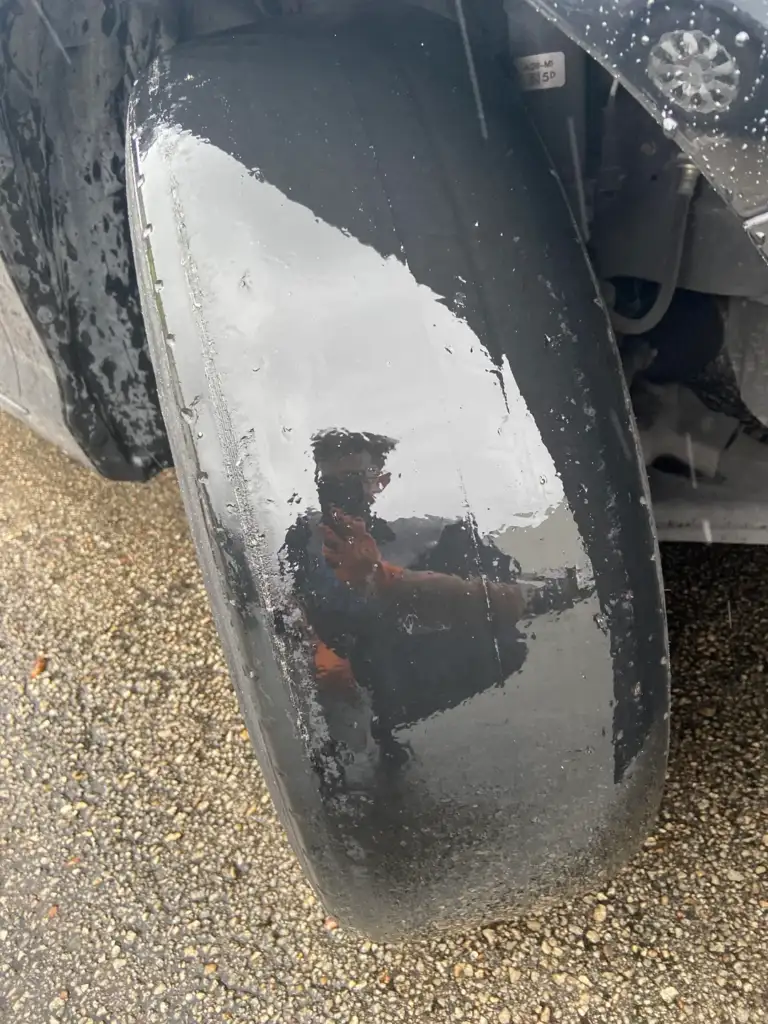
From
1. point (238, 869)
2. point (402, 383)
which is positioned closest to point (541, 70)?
point (402, 383)

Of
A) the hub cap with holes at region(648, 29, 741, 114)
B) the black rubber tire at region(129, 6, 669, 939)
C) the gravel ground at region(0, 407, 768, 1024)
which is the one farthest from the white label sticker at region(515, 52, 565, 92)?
the gravel ground at region(0, 407, 768, 1024)

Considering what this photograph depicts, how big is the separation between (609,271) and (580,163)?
0.19 metres

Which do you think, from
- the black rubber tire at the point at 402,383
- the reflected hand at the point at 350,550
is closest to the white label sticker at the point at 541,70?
the black rubber tire at the point at 402,383

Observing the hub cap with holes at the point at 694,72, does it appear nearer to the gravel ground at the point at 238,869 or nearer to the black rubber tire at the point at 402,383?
the black rubber tire at the point at 402,383

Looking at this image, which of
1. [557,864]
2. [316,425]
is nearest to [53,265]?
[316,425]

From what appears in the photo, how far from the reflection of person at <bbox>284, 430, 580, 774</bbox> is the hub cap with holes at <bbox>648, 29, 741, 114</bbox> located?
40 centimetres

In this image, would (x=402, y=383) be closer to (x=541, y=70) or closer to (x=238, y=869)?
(x=541, y=70)

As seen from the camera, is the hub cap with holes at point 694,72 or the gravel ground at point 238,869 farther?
the gravel ground at point 238,869

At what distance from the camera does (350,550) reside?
89cm

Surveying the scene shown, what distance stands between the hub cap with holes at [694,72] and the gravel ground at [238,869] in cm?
126

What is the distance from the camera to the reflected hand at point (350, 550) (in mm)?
888

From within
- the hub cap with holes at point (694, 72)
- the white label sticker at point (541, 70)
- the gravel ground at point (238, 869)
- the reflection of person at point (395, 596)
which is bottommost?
the gravel ground at point (238, 869)

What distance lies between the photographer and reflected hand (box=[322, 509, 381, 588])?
888mm

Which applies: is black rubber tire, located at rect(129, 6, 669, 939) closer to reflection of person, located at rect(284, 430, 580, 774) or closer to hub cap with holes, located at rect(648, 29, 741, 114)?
reflection of person, located at rect(284, 430, 580, 774)
